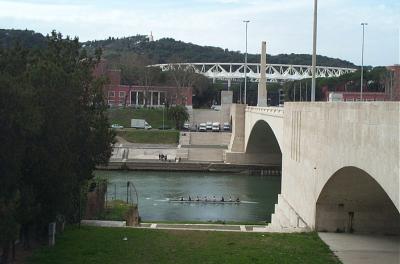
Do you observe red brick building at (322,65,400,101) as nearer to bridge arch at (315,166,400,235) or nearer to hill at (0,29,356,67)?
bridge arch at (315,166,400,235)

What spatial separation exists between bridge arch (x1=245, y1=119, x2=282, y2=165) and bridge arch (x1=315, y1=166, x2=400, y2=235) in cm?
3245

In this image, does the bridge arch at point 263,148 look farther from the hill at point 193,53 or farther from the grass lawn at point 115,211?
the hill at point 193,53

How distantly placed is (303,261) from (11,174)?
6963 millimetres

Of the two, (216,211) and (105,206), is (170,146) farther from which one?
(105,206)

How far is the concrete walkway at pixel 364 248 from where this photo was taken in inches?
587

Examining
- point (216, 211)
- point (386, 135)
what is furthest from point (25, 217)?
point (216, 211)

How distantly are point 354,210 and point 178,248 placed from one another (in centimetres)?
611

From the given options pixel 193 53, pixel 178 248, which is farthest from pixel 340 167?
pixel 193 53

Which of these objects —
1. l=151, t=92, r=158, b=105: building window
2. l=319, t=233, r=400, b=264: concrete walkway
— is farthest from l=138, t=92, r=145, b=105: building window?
l=319, t=233, r=400, b=264: concrete walkway

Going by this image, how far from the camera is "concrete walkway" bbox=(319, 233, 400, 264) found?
14.9 metres

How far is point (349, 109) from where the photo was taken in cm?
1503

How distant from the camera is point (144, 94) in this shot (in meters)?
88.0

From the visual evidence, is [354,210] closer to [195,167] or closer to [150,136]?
[195,167]

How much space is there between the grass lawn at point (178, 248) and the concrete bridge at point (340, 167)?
1.39m
